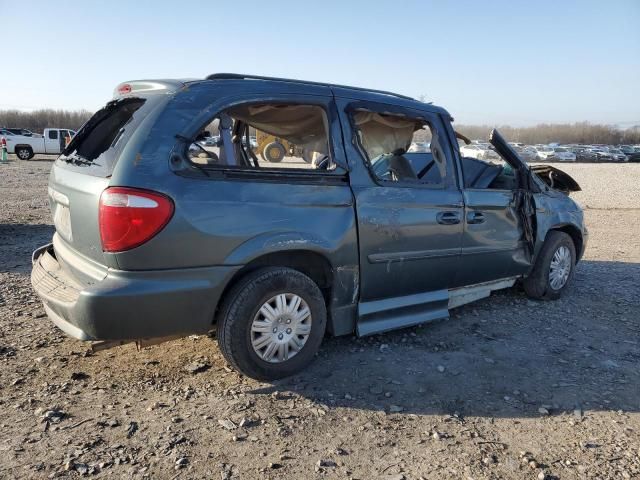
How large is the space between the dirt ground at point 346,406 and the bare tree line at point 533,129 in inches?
3004

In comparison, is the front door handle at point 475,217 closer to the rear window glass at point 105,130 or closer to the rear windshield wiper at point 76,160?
the rear window glass at point 105,130

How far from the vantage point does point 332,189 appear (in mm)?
3498

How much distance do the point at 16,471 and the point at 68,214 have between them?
1.48 m

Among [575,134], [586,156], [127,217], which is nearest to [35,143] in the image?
[127,217]

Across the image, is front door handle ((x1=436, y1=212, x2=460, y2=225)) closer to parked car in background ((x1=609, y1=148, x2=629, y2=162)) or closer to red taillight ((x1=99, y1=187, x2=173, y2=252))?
red taillight ((x1=99, y1=187, x2=173, y2=252))

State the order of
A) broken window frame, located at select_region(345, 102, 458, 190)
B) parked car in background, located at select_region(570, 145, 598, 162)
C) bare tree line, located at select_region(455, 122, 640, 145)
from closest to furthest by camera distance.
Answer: broken window frame, located at select_region(345, 102, 458, 190) < parked car in background, located at select_region(570, 145, 598, 162) < bare tree line, located at select_region(455, 122, 640, 145)

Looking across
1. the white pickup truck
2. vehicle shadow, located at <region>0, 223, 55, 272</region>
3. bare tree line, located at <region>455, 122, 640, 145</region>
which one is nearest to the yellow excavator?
vehicle shadow, located at <region>0, 223, 55, 272</region>

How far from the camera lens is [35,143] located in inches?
1169

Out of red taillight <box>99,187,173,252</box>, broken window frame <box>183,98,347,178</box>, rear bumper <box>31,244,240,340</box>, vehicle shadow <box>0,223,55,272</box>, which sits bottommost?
vehicle shadow <box>0,223,55,272</box>

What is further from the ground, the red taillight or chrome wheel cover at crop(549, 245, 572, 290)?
the red taillight

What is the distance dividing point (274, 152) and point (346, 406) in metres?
1.95

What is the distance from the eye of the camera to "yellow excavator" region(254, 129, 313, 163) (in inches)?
155

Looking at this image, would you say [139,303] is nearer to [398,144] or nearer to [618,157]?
[398,144]

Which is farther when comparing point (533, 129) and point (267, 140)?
point (533, 129)
